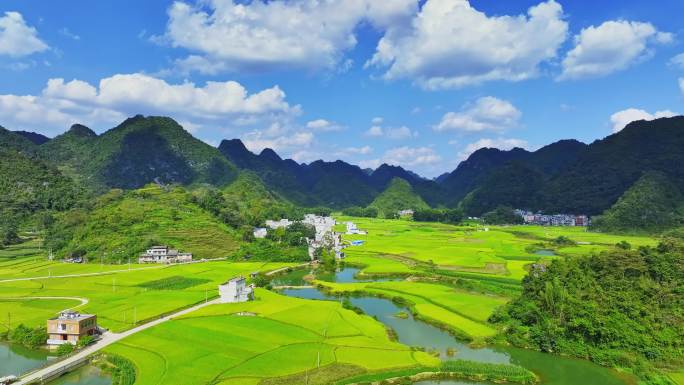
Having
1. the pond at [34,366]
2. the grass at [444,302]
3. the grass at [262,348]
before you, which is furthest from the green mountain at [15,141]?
the grass at [262,348]

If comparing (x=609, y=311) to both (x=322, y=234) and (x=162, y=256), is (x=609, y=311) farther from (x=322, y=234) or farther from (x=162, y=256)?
(x=322, y=234)

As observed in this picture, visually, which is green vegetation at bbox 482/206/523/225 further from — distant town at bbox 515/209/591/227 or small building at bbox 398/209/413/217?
small building at bbox 398/209/413/217

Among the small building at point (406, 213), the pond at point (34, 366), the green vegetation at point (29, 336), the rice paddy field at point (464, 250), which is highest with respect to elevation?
the small building at point (406, 213)

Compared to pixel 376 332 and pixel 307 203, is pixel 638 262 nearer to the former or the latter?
pixel 376 332

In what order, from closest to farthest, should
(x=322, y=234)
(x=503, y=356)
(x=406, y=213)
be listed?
(x=503, y=356) < (x=322, y=234) < (x=406, y=213)

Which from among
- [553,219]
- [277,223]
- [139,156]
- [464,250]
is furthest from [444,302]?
[139,156]

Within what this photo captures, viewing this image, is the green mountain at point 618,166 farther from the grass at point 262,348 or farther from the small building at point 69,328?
the small building at point 69,328

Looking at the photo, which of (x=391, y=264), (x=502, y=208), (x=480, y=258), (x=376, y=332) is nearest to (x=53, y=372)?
(x=376, y=332)
